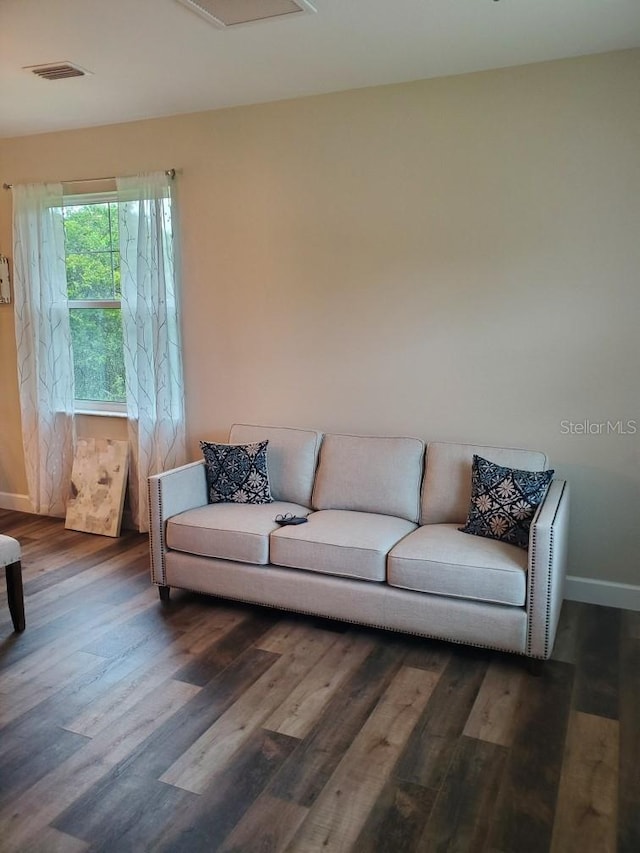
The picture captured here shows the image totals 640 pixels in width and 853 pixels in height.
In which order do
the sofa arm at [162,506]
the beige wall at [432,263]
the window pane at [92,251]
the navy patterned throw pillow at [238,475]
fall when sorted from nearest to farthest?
the beige wall at [432,263], the sofa arm at [162,506], the navy patterned throw pillow at [238,475], the window pane at [92,251]

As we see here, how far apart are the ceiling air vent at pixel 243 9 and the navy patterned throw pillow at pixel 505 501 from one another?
6.91ft

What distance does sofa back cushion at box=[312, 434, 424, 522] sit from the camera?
3.52 meters

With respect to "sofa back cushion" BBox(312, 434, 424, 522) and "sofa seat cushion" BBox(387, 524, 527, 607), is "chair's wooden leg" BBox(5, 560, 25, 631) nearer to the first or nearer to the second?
"sofa back cushion" BBox(312, 434, 424, 522)

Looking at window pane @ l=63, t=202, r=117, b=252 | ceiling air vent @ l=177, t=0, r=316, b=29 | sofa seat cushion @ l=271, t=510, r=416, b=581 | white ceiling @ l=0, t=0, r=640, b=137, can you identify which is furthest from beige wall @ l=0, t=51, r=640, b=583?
ceiling air vent @ l=177, t=0, r=316, b=29

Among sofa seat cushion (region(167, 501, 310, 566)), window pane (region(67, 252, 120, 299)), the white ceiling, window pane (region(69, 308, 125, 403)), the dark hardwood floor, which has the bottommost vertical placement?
the dark hardwood floor

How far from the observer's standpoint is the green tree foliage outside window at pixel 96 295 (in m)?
4.61

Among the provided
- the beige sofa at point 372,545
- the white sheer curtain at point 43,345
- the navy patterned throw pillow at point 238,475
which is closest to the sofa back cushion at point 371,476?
the beige sofa at point 372,545

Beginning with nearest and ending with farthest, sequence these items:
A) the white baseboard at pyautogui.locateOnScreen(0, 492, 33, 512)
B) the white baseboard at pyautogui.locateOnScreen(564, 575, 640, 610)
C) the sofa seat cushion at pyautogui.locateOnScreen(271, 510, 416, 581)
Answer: the sofa seat cushion at pyautogui.locateOnScreen(271, 510, 416, 581) → the white baseboard at pyautogui.locateOnScreen(564, 575, 640, 610) → the white baseboard at pyautogui.locateOnScreen(0, 492, 33, 512)

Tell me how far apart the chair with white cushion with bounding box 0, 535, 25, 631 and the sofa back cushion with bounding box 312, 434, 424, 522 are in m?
1.51

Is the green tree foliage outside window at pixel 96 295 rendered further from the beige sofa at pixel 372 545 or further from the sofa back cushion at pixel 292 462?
the sofa back cushion at pixel 292 462

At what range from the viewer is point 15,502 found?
519cm

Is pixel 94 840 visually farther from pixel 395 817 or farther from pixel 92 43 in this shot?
pixel 92 43

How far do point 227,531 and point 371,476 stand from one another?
806 mm

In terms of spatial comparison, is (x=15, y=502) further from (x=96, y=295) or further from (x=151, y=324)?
(x=151, y=324)
